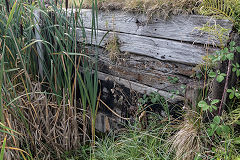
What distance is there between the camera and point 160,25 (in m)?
2.12

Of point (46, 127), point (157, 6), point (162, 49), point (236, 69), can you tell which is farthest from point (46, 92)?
point (236, 69)

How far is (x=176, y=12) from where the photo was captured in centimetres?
199

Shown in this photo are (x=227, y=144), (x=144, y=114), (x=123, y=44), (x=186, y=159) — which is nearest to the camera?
(x=227, y=144)

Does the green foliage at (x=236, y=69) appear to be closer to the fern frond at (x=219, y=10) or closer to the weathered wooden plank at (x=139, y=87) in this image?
the fern frond at (x=219, y=10)

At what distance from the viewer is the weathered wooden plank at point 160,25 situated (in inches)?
72.9

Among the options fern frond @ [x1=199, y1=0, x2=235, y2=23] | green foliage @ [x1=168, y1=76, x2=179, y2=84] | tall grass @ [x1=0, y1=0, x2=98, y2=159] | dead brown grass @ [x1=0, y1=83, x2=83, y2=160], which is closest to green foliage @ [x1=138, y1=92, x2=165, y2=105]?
green foliage @ [x1=168, y1=76, x2=179, y2=84]

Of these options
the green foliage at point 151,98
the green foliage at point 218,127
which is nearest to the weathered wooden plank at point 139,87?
the green foliage at point 151,98

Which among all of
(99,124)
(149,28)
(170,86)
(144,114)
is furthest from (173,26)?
(99,124)

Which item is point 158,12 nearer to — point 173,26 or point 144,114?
point 173,26

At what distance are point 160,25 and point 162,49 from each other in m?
0.22

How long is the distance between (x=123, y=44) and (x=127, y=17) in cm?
28

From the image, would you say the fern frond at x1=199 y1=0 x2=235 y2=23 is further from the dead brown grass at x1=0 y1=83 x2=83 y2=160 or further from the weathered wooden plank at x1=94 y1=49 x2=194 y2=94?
the dead brown grass at x1=0 y1=83 x2=83 y2=160

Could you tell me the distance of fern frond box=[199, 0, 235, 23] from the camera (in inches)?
63.6

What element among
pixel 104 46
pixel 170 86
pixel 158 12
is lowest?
pixel 170 86
